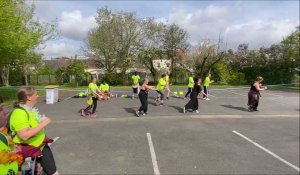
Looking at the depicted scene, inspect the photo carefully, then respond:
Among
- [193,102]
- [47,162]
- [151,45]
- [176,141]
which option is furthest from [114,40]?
[47,162]

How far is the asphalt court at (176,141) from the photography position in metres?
7.86

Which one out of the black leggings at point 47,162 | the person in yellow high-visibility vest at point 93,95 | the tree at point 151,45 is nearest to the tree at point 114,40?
the tree at point 151,45

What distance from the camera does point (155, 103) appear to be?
719 inches

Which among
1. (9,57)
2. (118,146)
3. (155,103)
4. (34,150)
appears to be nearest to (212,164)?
(118,146)

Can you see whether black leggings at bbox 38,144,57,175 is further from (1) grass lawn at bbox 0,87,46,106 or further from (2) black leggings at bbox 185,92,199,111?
(1) grass lawn at bbox 0,87,46,106

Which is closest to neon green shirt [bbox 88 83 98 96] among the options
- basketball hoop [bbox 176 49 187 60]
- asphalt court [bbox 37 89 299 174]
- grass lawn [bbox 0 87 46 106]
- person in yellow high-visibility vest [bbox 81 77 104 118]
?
person in yellow high-visibility vest [bbox 81 77 104 118]

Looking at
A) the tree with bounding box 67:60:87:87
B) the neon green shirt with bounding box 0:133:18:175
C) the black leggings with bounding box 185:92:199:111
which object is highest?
the tree with bounding box 67:60:87:87

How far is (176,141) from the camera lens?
33.1 ft

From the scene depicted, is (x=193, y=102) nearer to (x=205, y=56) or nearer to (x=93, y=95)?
(x=93, y=95)

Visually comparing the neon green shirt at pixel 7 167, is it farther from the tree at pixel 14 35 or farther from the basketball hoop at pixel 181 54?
the basketball hoop at pixel 181 54

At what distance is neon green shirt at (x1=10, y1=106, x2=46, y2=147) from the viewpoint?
416cm

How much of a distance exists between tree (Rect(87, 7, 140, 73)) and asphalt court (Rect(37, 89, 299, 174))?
1091 inches

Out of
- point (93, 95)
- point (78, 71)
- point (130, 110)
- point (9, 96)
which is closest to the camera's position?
point (93, 95)

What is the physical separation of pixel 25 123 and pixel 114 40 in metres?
39.9
